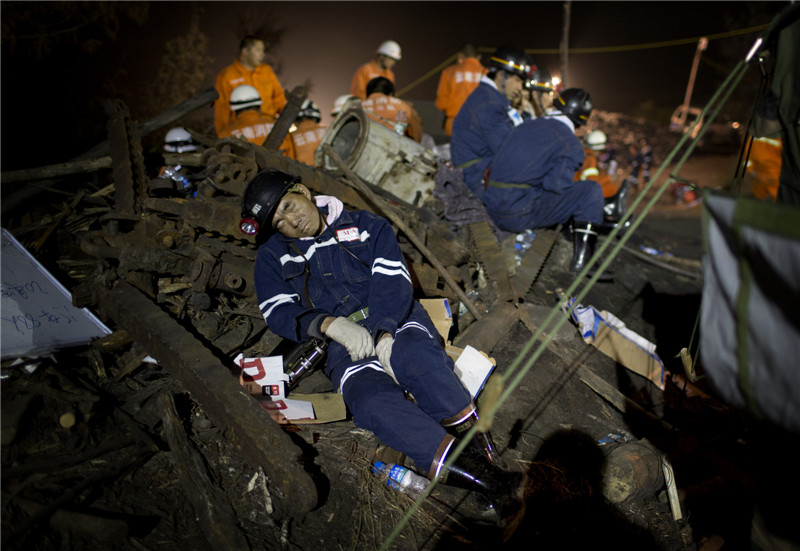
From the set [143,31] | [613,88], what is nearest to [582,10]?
[613,88]

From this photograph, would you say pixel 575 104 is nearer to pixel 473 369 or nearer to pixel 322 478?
pixel 473 369

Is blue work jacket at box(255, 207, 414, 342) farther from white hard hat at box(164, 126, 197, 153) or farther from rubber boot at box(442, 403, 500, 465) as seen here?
white hard hat at box(164, 126, 197, 153)

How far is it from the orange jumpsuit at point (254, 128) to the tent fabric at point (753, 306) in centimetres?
548

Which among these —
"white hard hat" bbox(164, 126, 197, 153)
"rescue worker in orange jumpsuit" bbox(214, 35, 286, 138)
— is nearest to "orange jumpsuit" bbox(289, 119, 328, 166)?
"rescue worker in orange jumpsuit" bbox(214, 35, 286, 138)

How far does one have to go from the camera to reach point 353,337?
2605 millimetres

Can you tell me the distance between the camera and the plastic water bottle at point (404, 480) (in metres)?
2.37

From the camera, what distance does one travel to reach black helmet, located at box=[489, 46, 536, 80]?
503 centimetres

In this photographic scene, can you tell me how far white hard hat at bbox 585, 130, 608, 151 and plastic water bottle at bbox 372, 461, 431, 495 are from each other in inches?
297

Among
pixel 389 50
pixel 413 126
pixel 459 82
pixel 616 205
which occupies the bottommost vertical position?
pixel 616 205

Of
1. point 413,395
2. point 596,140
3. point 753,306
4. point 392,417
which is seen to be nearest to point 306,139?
point 413,395

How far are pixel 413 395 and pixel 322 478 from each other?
A: 734mm

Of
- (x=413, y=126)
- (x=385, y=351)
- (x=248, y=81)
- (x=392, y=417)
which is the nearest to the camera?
(x=392, y=417)

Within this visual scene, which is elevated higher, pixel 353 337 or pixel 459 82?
pixel 459 82

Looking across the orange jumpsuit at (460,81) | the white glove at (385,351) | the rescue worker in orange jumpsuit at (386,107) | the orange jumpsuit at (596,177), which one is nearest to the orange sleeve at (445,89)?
the orange jumpsuit at (460,81)
